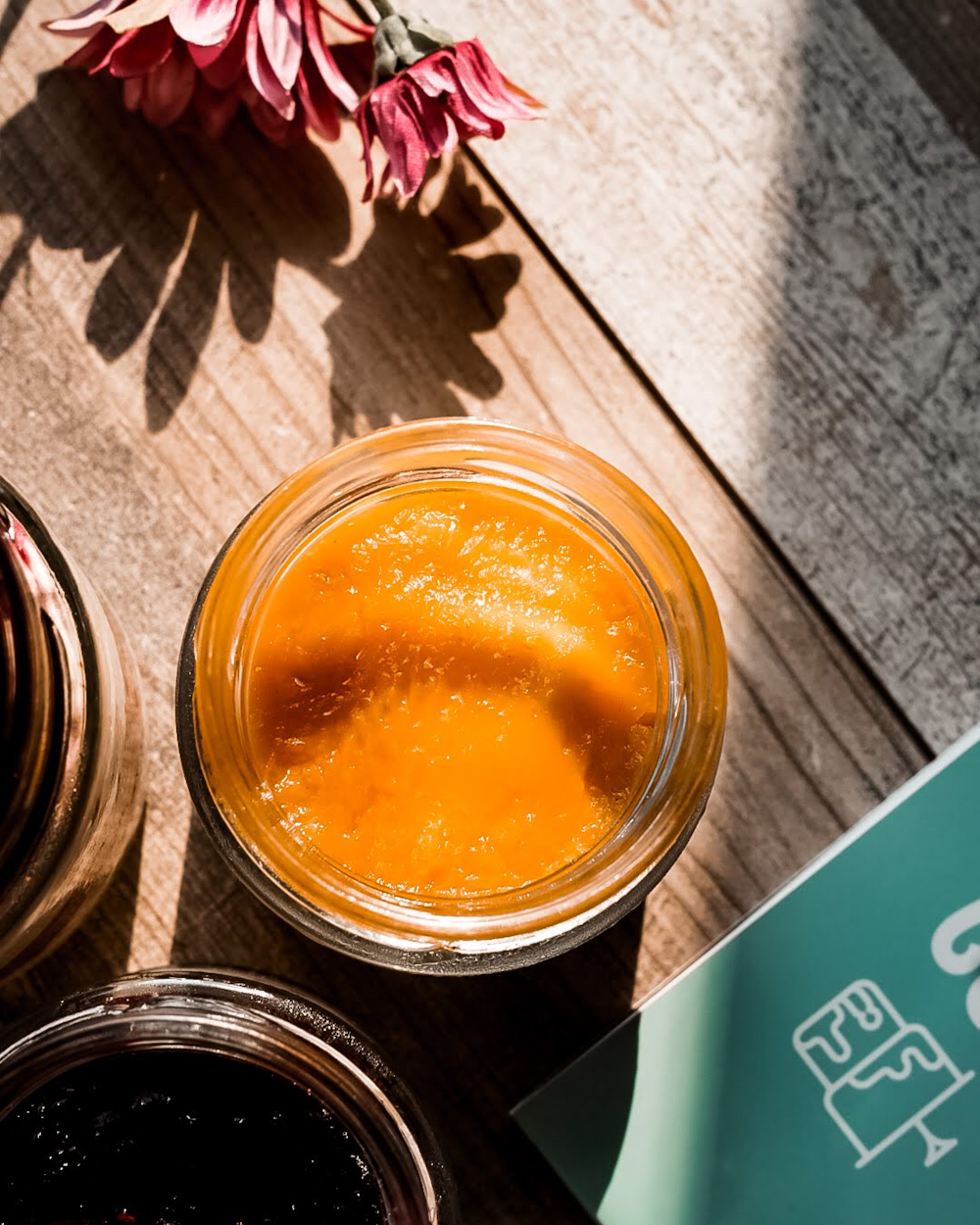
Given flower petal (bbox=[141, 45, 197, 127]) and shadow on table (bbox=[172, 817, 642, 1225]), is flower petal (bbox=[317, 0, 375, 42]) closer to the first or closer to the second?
flower petal (bbox=[141, 45, 197, 127])

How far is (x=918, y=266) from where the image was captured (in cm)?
77

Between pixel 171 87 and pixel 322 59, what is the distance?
0.10 m

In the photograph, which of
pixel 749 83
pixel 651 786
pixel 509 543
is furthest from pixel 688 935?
pixel 749 83

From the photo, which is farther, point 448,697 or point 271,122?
point 271,122

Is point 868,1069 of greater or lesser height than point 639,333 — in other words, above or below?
below

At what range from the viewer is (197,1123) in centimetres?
65

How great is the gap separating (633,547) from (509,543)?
7cm

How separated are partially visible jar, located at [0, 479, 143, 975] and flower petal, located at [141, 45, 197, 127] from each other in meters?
0.29

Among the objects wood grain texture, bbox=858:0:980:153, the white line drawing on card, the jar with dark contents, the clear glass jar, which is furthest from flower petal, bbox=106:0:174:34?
the white line drawing on card

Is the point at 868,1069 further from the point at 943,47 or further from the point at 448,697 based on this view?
the point at 943,47

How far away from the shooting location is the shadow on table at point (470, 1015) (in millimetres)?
750

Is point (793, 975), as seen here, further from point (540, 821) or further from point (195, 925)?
point (195, 925)

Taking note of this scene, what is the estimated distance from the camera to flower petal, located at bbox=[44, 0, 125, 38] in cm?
70

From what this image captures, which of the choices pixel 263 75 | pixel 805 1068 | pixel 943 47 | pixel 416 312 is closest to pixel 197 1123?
pixel 805 1068
